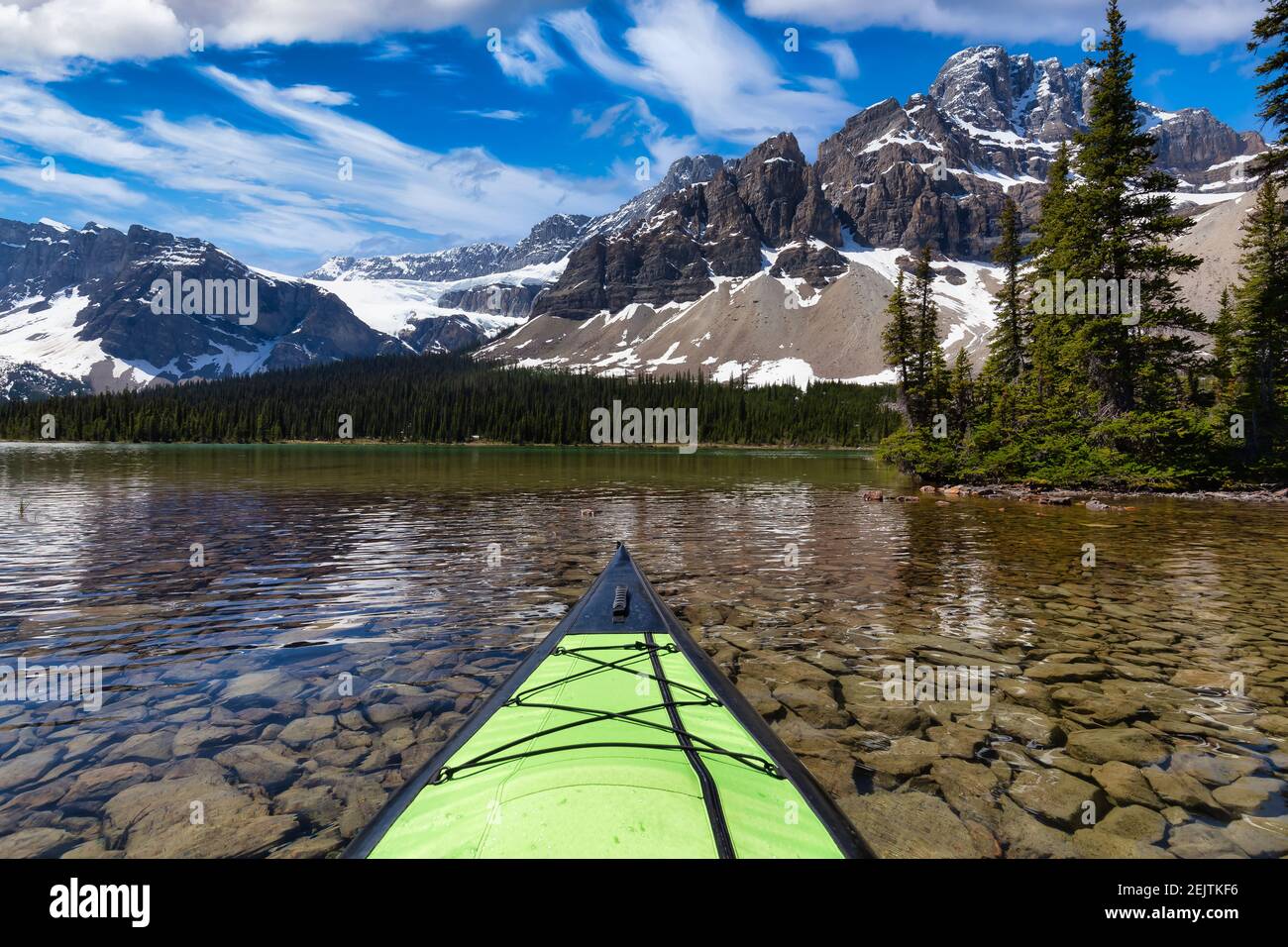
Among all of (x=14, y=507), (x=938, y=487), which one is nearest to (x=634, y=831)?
(x=14, y=507)

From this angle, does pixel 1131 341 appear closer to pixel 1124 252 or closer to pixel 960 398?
pixel 1124 252

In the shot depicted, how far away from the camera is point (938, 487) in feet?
118

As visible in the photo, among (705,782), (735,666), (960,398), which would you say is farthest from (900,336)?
(705,782)

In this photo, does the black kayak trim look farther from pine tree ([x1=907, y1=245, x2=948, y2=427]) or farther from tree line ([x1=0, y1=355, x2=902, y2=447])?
tree line ([x1=0, y1=355, x2=902, y2=447])

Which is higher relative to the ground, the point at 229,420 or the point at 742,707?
the point at 229,420

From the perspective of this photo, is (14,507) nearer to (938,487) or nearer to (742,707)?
(742,707)

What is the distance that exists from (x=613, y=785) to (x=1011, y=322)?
44697 mm

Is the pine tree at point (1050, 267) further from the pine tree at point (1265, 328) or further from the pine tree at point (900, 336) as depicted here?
the pine tree at point (1265, 328)

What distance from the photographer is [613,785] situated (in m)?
3.84

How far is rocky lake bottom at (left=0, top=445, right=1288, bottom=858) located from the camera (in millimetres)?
5082

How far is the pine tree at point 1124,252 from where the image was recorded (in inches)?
1107

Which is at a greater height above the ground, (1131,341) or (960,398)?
(1131,341)

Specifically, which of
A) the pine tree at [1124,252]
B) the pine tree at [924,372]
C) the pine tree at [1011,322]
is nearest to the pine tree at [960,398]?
the pine tree at [924,372]
